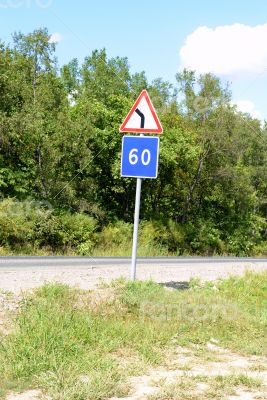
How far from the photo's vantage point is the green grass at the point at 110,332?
4961mm

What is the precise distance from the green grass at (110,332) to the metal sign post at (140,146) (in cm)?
155

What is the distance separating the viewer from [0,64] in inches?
997

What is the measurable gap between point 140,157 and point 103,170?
2293cm

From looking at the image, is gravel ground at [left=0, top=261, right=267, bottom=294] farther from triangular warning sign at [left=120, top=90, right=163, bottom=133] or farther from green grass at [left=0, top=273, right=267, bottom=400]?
triangular warning sign at [left=120, top=90, right=163, bottom=133]

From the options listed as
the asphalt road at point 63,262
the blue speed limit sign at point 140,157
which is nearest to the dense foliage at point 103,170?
the asphalt road at point 63,262

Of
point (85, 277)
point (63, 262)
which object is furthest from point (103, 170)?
point (85, 277)

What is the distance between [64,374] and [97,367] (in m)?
0.40

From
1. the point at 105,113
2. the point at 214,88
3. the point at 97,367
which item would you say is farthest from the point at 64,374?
the point at 214,88

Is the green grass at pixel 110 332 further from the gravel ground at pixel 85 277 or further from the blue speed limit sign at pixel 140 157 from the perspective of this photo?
the blue speed limit sign at pixel 140 157

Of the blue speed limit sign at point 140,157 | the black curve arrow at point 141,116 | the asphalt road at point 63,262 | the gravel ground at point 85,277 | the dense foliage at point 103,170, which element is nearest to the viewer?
the gravel ground at point 85,277

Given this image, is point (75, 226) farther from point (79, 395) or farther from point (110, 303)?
point (79, 395)

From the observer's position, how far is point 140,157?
9.24m

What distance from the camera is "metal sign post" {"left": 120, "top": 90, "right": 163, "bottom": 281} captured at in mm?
9180

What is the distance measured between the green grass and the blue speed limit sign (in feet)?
6.31
